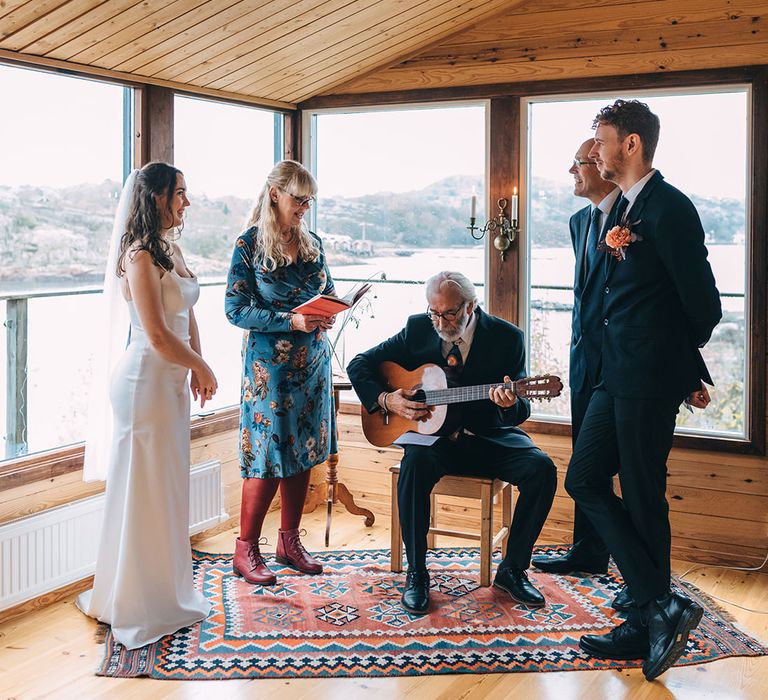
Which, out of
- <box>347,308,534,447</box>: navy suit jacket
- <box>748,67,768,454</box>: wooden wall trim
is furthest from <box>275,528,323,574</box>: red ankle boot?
<box>748,67,768,454</box>: wooden wall trim

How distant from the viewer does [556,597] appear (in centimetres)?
364

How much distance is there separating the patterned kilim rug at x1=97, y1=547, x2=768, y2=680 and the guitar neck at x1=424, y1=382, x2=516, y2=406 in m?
0.78

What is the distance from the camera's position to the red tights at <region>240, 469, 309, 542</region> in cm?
380

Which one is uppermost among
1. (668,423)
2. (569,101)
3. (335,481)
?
(569,101)

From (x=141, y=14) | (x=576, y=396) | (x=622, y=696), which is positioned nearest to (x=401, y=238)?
(x=576, y=396)

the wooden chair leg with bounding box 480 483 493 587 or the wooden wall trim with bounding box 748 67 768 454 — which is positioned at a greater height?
the wooden wall trim with bounding box 748 67 768 454

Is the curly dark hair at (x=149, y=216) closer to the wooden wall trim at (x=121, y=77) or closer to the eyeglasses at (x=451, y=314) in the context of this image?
the wooden wall trim at (x=121, y=77)

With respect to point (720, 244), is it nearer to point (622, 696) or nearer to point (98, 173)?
point (622, 696)

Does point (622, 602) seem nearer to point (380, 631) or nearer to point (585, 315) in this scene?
point (380, 631)

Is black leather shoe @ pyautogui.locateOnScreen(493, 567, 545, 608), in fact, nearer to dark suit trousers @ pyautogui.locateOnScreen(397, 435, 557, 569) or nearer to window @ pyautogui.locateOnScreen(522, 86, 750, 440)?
dark suit trousers @ pyautogui.locateOnScreen(397, 435, 557, 569)

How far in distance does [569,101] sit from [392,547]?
7.23 ft

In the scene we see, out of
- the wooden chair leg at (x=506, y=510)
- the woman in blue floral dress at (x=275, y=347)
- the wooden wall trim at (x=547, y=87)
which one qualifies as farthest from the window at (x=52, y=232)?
the wooden chair leg at (x=506, y=510)

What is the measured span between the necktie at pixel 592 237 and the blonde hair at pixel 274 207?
1.10 metres

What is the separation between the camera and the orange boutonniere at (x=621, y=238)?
2973 mm
